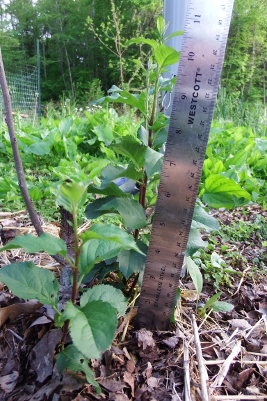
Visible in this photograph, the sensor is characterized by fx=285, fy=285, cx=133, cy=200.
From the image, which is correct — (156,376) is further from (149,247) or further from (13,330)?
(13,330)

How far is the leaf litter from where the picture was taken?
2.51ft

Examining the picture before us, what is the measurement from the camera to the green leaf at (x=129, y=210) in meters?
0.87

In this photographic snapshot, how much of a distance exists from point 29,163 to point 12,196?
100 cm

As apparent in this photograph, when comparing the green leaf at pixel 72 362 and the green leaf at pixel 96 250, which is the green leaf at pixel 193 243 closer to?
the green leaf at pixel 96 250

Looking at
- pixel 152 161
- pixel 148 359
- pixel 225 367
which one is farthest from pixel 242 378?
pixel 152 161

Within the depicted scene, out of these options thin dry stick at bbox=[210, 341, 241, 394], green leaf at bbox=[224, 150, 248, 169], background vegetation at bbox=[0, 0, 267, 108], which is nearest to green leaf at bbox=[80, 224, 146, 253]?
thin dry stick at bbox=[210, 341, 241, 394]

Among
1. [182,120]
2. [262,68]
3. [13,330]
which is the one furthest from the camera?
[262,68]

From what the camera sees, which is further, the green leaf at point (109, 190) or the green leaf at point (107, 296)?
the green leaf at point (109, 190)

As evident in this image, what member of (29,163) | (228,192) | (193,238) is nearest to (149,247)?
(193,238)

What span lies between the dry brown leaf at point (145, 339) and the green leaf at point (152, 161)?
513mm

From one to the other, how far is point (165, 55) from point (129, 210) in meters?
0.47

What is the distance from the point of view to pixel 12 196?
199 cm

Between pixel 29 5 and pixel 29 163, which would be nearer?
pixel 29 163

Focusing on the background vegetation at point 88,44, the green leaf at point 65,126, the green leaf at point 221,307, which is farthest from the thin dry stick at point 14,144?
the background vegetation at point 88,44
